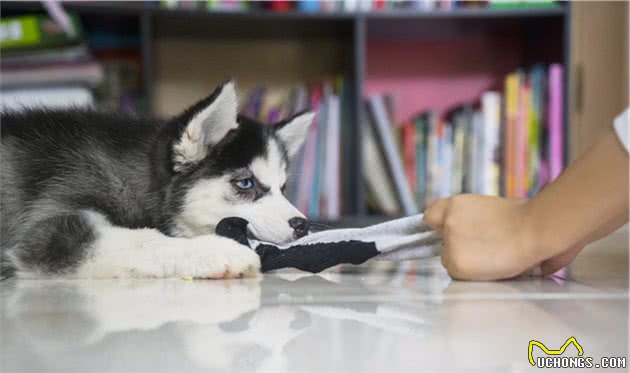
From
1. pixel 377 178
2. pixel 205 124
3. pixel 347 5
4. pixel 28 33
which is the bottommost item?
pixel 377 178

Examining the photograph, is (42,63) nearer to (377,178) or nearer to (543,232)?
(377,178)

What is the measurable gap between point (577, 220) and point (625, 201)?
8 cm

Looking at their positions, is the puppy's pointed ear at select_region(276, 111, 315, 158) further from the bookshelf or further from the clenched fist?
the bookshelf

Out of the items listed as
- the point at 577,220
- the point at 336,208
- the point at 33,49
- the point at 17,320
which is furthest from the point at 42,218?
the point at 336,208

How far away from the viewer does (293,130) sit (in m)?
1.63

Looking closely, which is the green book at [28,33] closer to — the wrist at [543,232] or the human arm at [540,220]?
the human arm at [540,220]

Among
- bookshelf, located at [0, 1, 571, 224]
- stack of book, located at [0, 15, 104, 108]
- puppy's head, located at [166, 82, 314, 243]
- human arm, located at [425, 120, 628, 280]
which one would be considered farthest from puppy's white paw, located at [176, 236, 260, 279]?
bookshelf, located at [0, 1, 571, 224]

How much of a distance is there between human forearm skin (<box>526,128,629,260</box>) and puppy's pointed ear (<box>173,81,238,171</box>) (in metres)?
0.59

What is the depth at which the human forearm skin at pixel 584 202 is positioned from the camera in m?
0.81

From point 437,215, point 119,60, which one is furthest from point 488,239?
point 119,60

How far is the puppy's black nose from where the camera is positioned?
132cm

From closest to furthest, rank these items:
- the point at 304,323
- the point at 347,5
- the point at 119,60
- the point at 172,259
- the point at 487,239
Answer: the point at 304,323, the point at 487,239, the point at 172,259, the point at 347,5, the point at 119,60

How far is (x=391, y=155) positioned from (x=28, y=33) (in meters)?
1.24

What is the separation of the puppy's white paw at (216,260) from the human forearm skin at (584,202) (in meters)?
0.43
